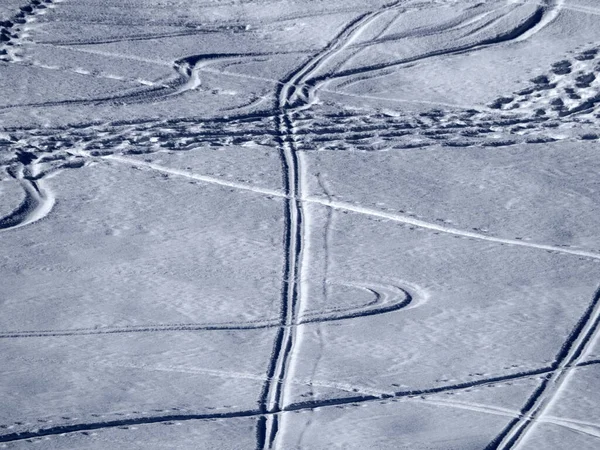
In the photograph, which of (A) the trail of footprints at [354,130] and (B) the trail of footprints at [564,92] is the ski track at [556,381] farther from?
(B) the trail of footprints at [564,92]

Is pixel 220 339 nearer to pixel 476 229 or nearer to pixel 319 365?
pixel 319 365

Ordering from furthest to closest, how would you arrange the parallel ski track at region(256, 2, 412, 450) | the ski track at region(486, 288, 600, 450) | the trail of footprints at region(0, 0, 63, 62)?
1. the trail of footprints at region(0, 0, 63, 62)
2. the parallel ski track at region(256, 2, 412, 450)
3. the ski track at region(486, 288, 600, 450)

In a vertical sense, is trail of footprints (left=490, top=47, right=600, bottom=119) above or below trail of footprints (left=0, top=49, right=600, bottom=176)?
above

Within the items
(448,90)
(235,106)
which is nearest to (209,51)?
(235,106)

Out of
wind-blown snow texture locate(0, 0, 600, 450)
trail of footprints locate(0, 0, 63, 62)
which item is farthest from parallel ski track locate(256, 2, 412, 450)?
trail of footprints locate(0, 0, 63, 62)

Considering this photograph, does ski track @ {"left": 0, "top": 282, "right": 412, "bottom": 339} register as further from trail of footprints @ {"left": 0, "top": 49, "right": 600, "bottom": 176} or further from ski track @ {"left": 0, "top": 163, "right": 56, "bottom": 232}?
trail of footprints @ {"left": 0, "top": 49, "right": 600, "bottom": 176}

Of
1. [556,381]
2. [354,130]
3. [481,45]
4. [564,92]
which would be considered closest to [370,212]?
[354,130]

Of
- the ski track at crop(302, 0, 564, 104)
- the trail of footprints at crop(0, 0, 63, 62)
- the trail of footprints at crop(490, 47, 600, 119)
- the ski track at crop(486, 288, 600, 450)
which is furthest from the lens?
the trail of footprints at crop(0, 0, 63, 62)
